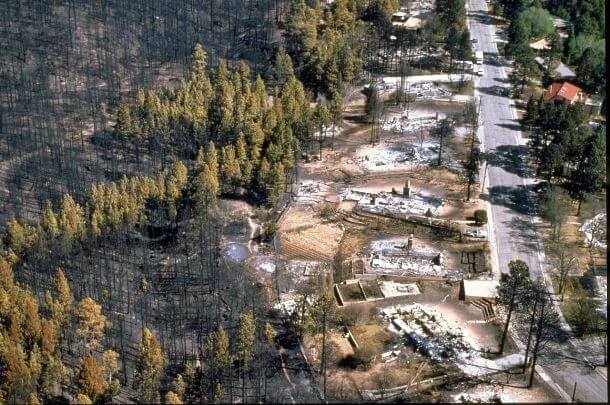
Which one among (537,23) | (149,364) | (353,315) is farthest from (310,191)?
(537,23)

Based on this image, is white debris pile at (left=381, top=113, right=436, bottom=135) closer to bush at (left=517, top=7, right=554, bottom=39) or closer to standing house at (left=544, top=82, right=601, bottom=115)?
standing house at (left=544, top=82, right=601, bottom=115)

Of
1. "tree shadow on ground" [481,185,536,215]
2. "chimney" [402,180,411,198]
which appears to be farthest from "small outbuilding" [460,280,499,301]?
"chimney" [402,180,411,198]

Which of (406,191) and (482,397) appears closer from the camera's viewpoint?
(482,397)

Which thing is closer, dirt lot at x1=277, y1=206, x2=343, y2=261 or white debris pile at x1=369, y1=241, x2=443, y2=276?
white debris pile at x1=369, y1=241, x2=443, y2=276

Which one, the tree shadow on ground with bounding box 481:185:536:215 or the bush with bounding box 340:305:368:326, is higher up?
the tree shadow on ground with bounding box 481:185:536:215

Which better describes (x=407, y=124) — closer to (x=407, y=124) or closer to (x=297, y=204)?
(x=407, y=124)

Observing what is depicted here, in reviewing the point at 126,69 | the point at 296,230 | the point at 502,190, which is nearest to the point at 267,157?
the point at 296,230

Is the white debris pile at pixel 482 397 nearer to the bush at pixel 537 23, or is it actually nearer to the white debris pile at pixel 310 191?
the white debris pile at pixel 310 191
